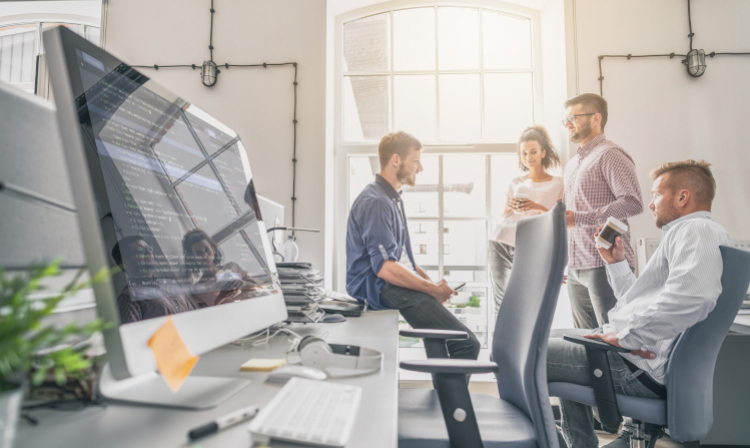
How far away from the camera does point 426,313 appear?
1.86 m

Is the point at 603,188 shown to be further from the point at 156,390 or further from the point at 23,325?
the point at 23,325

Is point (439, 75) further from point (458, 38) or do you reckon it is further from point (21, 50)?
point (21, 50)

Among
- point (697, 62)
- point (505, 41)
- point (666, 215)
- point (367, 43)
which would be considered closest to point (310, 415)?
point (666, 215)

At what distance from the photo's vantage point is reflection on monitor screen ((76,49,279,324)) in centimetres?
54

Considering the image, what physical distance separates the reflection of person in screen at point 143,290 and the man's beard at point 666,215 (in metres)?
1.78

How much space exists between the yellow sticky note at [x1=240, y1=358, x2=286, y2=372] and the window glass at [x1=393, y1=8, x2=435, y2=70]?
2.75 m

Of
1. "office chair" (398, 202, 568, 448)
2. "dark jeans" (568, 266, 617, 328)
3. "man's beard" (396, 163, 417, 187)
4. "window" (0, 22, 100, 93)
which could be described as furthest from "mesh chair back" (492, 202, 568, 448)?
"window" (0, 22, 100, 93)

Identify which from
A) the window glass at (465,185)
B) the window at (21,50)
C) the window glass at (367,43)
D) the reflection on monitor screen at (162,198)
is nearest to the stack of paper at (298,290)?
the reflection on monitor screen at (162,198)

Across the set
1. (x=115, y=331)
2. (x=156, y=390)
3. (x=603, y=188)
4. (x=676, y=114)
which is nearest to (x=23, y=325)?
(x=115, y=331)

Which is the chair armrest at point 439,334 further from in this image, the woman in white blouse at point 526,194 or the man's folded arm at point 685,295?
the woman in white blouse at point 526,194

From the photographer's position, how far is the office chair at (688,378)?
4.11ft

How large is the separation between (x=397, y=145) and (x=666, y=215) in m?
1.28

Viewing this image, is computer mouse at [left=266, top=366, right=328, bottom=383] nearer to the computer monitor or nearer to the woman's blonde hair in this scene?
the computer monitor

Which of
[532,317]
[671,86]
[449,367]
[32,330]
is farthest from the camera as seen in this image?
[671,86]
